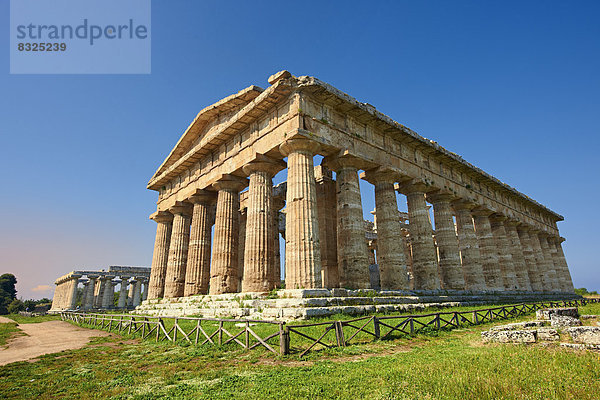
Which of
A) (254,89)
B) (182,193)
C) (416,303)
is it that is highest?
(254,89)

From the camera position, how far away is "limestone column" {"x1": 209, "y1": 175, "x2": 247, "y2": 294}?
18484 mm

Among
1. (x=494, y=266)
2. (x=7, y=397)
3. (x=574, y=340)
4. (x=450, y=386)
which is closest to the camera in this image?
(x=450, y=386)

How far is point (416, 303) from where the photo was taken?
15711 millimetres

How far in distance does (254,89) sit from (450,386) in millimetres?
17290

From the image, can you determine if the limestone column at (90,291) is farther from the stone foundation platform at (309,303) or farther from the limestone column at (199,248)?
the limestone column at (199,248)

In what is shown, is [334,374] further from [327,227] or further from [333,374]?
[327,227]

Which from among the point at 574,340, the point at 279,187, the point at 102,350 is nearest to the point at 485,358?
the point at 574,340

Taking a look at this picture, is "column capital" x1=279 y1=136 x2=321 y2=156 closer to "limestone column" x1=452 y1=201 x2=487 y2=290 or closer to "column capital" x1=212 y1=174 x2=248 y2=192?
"column capital" x1=212 y1=174 x2=248 y2=192

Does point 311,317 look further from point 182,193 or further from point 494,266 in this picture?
point 494,266

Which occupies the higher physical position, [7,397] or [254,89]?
[254,89]

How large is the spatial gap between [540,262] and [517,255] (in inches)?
230

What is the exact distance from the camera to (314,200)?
1481 centimetres

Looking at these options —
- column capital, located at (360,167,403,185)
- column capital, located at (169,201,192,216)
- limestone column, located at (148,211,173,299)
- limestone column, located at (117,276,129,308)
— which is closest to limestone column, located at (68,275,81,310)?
limestone column, located at (117,276,129,308)

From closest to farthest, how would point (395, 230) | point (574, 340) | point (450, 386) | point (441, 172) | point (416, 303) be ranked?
1. point (450, 386)
2. point (574, 340)
3. point (416, 303)
4. point (395, 230)
5. point (441, 172)
